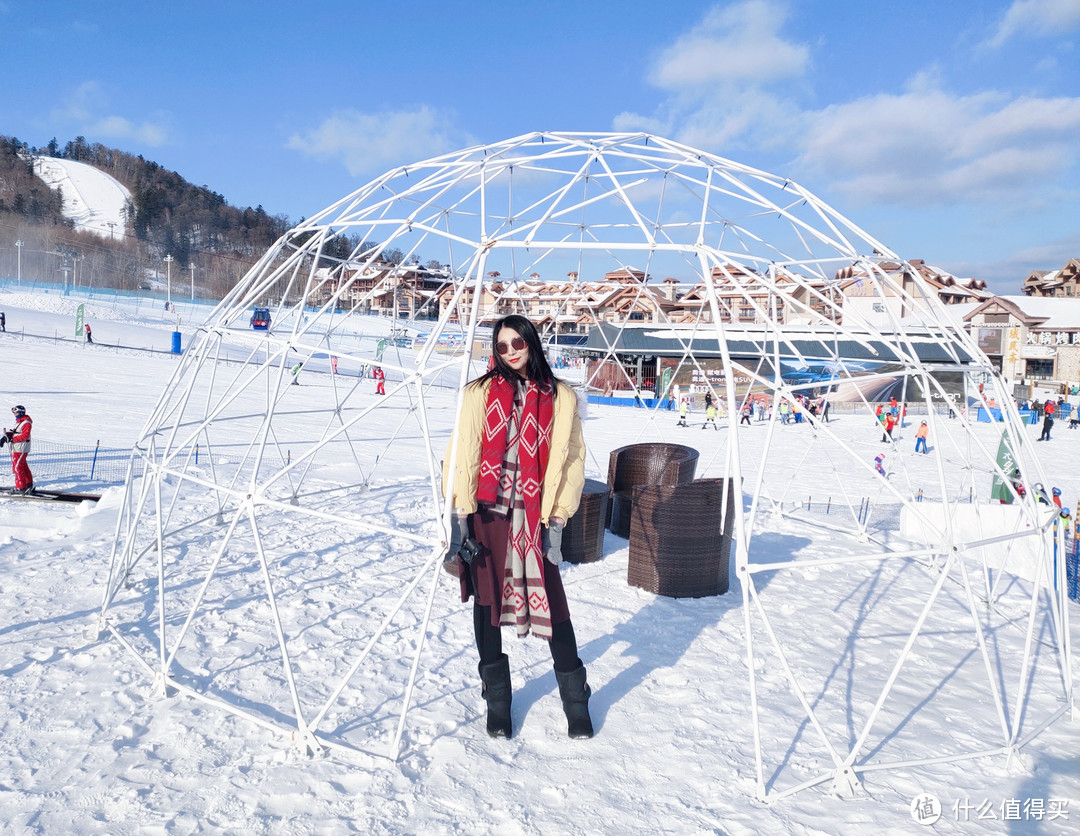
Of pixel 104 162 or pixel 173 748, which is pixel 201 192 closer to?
pixel 104 162

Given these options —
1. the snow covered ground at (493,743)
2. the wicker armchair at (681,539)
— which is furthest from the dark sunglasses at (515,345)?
the wicker armchair at (681,539)

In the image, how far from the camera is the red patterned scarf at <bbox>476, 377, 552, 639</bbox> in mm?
3125

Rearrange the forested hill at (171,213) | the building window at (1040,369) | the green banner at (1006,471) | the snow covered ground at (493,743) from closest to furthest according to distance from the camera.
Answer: the snow covered ground at (493,743) < the green banner at (1006,471) < the building window at (1040,369) < the forested hill at (171,213)

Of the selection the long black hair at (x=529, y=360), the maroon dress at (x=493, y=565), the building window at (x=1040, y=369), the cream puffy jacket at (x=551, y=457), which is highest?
the building window at (x=1040, y=369)

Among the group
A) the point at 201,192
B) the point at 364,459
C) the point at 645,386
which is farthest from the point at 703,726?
the point at 201,192

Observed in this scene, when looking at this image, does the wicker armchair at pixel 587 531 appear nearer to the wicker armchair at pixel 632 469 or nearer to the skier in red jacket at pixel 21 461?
the wicker armchair at pixel 632 469

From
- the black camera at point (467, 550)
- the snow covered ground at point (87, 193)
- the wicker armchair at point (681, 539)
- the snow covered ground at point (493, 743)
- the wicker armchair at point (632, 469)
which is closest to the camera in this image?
the snow covered ground at point (493, 743)

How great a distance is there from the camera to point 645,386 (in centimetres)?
3425

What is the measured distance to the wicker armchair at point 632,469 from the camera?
7215 mm

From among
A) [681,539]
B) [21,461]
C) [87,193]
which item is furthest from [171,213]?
[681,539]

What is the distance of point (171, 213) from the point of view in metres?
97.8

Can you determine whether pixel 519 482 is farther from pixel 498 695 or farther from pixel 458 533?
pixel 498 695

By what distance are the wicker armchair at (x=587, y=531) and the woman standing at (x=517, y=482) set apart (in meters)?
3.01

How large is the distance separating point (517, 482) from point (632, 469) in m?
4.40
